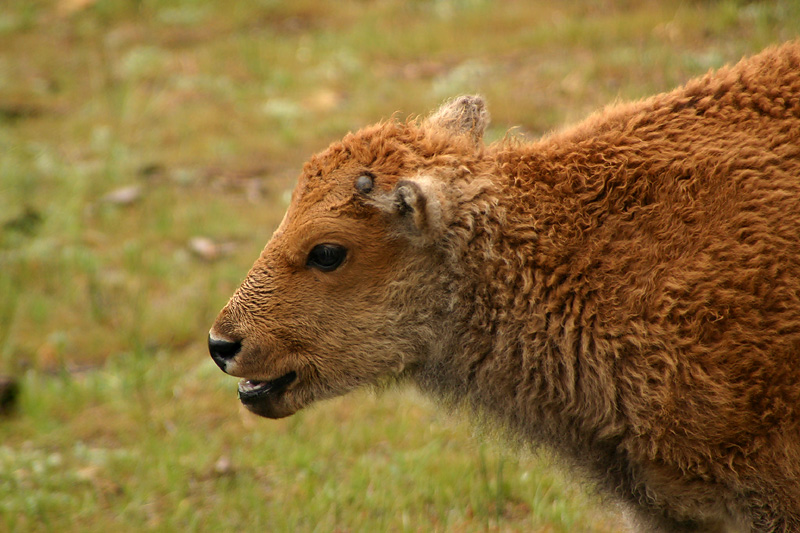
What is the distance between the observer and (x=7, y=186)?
10.8 m

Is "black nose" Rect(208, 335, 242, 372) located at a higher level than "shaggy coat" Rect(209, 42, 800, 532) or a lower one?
lower


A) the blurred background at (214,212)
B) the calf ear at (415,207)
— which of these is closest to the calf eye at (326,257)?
the calf ear at (415,207)

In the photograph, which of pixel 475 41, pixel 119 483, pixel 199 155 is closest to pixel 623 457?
pixel 119 483

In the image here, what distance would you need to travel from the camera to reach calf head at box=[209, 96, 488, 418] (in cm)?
429

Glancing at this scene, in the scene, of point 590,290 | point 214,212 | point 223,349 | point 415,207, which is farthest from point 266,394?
point 214,212

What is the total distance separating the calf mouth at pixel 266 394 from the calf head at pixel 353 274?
12 millimetres

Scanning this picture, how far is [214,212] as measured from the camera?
1041 centimetres

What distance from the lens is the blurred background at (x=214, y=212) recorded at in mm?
5680

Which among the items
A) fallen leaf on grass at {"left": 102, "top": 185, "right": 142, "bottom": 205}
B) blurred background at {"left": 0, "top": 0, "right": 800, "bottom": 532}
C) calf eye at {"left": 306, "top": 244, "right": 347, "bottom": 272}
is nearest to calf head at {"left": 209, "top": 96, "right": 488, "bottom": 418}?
calf eye at {"left": 306, "top": 244, "right": 347, "bottom": 272}

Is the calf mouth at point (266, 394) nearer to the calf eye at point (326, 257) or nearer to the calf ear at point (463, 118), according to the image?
the calf eye at point (326, 257)

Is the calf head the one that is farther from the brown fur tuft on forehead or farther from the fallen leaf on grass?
the fallen leaf on grass

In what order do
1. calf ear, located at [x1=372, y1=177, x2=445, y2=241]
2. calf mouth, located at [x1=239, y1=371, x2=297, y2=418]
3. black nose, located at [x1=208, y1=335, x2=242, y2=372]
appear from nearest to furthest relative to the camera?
calf ear, located at [x1=372, y1=177, x2=445, y2=241]
black nose, located at [x1=208, y1=335, x2=242, y2=372]
calf mouth, located at [x1=239, y1=371, x2=297, y2=418]

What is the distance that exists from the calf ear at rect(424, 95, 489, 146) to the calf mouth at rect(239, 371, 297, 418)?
1.54 metres

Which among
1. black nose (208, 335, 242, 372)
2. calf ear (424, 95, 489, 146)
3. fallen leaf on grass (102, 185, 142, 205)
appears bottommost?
fallen leaf on grass (102, 185, 142, 205)
